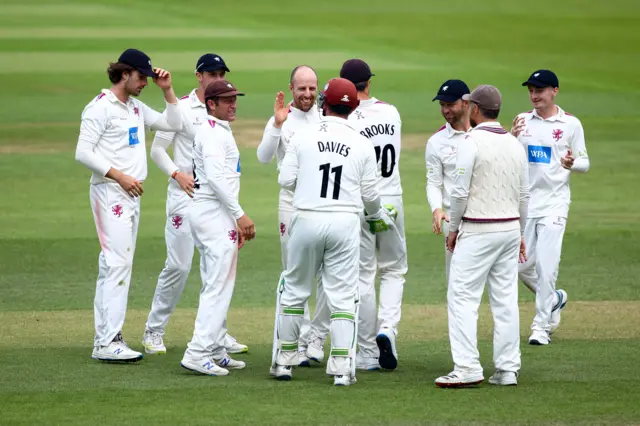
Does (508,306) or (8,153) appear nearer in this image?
(508,306)

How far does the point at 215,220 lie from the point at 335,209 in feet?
3.31

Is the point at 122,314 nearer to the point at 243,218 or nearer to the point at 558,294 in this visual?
the point at 243,218

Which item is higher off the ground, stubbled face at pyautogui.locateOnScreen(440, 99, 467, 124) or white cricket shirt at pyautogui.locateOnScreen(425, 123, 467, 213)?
stubbled face at pyautogui.locateOnScreen(440, 99, 467, 124)

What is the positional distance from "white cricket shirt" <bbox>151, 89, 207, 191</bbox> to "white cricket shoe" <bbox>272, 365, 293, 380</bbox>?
1957 millimetres

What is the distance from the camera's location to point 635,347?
31.2 feet

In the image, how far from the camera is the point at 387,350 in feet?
29.2

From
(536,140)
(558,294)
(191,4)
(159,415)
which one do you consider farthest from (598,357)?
(191,4)

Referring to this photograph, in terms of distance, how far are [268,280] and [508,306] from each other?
4.56 metres

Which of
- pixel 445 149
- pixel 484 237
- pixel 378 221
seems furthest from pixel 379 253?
pixel 484 237

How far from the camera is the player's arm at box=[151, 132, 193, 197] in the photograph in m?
9.32

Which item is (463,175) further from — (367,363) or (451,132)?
(367,363)

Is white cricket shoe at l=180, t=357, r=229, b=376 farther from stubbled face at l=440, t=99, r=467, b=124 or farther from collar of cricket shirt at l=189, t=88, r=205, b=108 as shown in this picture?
stubbled face at l=440, t=99, r=467, b=124

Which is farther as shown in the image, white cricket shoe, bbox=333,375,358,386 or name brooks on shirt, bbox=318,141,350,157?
white cricket shoe, bbox=333,375,358,386

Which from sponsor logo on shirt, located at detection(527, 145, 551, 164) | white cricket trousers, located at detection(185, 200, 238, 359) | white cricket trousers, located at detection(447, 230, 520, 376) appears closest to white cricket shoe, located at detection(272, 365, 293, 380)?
white cricket trousers, located at detection(185, 200, 238, 359)
